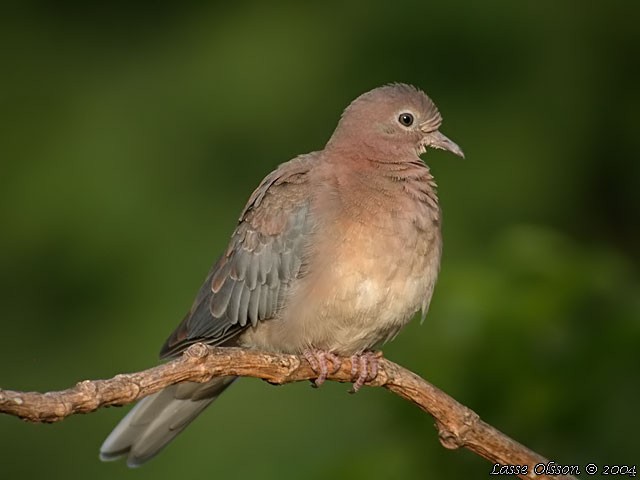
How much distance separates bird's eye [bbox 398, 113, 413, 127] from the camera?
3.87 meters

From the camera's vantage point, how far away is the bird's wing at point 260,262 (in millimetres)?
3668

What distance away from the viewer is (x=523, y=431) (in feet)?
12.6

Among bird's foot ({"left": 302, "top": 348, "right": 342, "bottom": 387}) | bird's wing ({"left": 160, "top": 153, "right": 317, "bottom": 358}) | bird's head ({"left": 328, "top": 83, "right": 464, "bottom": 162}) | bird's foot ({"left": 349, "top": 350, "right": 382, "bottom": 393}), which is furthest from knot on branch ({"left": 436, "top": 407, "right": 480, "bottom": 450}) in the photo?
bird's head ({"left": 328, "top": 83, "right": 464, "bottom": 162})

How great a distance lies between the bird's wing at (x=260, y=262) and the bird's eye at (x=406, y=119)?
1.11ft

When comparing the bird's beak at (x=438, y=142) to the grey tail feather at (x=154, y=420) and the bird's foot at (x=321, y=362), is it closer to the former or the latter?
the bird's foot at (x=321, y=362)

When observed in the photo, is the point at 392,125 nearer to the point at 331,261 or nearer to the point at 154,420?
the point at 331,261

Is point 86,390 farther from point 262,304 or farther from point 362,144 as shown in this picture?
point 362,144

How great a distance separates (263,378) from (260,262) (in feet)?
2.22

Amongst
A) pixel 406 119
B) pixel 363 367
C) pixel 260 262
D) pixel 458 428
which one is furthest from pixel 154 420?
pixel 406 119

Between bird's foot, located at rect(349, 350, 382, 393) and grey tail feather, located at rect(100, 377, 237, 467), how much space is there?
0.65m

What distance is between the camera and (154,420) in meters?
3.98

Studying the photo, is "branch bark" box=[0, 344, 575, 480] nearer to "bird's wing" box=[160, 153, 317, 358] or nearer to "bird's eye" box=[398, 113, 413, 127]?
"bird's wing" box=[160, 153, 317, 358]

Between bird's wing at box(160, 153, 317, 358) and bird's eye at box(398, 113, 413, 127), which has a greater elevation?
bird's eye at box(398, 113, 413, 127)

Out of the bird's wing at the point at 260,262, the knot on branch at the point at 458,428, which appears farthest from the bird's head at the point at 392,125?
the knot on branch at the point at 458,428
